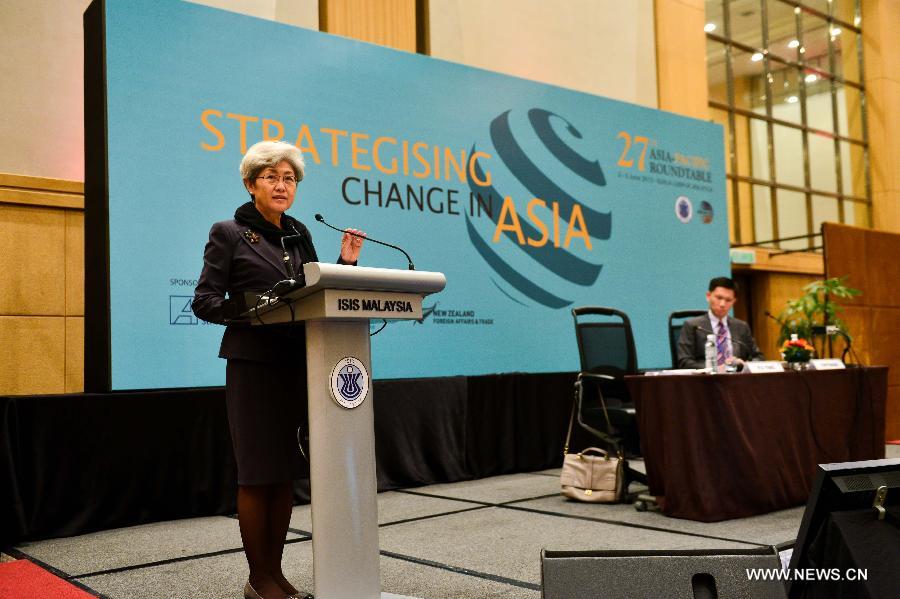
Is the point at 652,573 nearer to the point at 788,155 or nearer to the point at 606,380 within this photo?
the point at 606,380

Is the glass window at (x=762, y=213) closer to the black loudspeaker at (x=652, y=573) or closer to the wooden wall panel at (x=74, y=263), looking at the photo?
the wooden wall panel at (x=74, y=263)

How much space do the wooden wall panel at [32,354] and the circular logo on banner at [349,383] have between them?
338cm

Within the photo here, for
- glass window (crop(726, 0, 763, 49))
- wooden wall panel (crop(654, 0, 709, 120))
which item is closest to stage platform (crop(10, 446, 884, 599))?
wooden wall panel (crop(654, 0, 709, 120))

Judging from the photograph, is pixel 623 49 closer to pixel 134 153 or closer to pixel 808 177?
pixel 808 177

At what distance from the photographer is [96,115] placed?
409 cm

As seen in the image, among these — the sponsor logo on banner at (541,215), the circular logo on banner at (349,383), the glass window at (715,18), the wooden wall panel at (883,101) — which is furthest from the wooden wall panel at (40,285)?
the wooden wall panel at (883,101)

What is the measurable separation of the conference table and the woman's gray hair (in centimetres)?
224

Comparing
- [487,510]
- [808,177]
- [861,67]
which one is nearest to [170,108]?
[487,510]

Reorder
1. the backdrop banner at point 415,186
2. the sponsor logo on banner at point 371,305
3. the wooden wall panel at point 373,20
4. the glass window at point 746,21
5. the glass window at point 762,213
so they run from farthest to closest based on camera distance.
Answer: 1. the glass window at point 746,21
2. the glass window at point 762,213
3. the wooden wall panel at point 373,20
4. the backdrop banner at point 415,186
5. the sponsor logo on banner at point 371,305

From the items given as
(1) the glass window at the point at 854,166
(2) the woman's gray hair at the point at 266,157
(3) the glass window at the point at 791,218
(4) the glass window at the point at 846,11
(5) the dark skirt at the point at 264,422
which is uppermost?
(4) the glass window at the point at 846,11

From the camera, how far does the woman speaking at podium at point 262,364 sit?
2.24m

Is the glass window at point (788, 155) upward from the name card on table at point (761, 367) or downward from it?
upward

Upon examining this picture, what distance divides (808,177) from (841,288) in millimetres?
4416

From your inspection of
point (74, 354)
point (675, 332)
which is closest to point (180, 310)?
point (74, 354)
